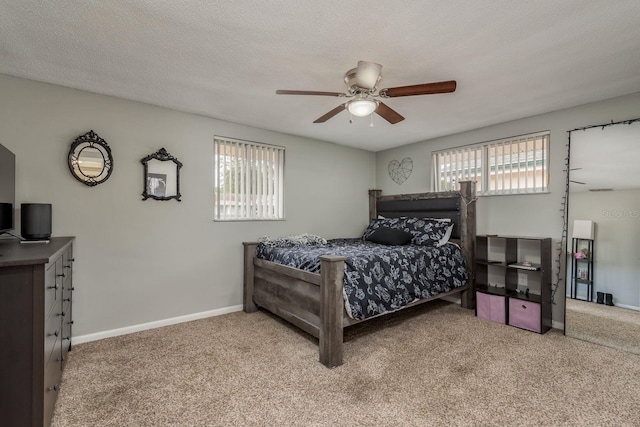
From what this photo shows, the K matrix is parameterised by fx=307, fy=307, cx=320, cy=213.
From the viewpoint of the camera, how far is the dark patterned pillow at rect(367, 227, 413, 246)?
395 cm

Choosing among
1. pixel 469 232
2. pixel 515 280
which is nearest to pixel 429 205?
pixel 469 232

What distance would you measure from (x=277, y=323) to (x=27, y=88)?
3.12 metres

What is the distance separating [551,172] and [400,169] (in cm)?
204

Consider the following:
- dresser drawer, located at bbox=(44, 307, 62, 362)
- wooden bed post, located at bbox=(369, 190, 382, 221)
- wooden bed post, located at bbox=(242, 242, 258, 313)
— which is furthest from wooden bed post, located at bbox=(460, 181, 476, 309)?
dresser drawer, located at bbox=(44, 307, 62, 362)

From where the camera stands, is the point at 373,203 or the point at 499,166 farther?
the point at 373,203

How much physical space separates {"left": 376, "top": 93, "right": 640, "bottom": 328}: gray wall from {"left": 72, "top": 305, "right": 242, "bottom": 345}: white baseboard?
344 cm

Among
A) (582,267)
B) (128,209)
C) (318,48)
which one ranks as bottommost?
(582,267)

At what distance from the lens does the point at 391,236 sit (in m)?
4.03

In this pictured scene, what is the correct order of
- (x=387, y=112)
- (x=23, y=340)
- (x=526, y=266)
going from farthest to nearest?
(x=526, y=266), (x=387, y=112), (x=23, y=340)

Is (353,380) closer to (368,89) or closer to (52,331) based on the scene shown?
(52,331)

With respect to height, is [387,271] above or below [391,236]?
below

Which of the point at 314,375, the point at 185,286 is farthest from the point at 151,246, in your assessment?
the point at 314,375

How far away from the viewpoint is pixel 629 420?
5.89ft

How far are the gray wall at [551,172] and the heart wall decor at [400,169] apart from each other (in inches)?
23.9
